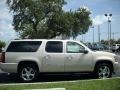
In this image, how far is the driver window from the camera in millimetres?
15148

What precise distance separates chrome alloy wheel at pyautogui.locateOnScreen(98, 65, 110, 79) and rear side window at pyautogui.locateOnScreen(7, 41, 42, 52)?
2891 mm

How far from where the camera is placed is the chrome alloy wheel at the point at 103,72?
602 inches

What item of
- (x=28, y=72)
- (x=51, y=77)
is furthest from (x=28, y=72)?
(x=51, y=77)

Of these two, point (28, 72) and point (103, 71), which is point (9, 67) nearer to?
point (28, 72)

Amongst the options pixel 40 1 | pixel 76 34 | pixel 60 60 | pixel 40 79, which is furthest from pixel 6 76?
pixel 76 34

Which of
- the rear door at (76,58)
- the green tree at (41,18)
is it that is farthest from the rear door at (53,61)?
the green tree at (41,18)

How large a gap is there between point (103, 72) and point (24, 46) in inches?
142

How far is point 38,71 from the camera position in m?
14.9

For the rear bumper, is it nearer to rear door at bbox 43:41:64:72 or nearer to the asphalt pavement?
the asphalt pavement

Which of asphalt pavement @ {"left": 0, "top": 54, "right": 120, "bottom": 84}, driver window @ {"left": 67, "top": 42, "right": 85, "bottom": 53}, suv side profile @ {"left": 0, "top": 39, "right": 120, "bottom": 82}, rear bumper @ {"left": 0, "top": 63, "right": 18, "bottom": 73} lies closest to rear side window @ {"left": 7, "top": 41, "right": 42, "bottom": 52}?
suv side profile @ {"left": 0, "top": 39, "right": 120, "bottom": 82}

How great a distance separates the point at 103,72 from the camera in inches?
605

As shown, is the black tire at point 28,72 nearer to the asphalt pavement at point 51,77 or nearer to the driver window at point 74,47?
the asphalt pavement at point 51,77

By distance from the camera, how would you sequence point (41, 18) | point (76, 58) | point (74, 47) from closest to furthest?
point (76, 58) → point (74, 47) → point (41, 18)

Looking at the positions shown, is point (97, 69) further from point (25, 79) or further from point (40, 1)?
point (40, 1)
